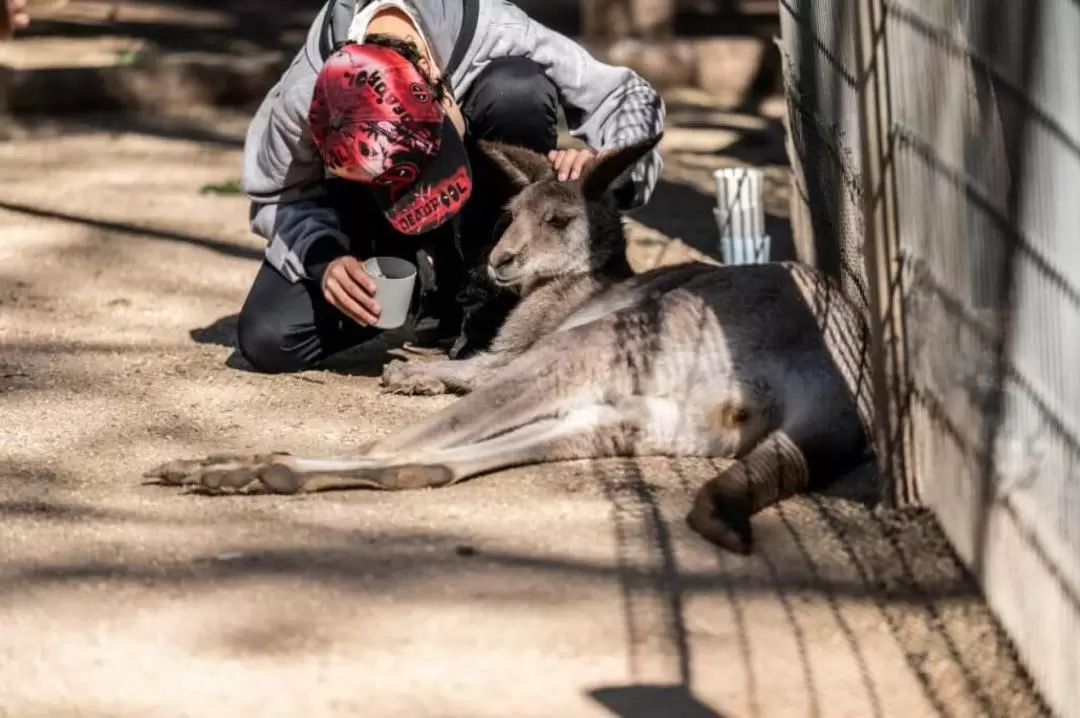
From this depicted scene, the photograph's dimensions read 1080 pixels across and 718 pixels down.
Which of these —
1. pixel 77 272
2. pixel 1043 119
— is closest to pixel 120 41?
pixel 77 272

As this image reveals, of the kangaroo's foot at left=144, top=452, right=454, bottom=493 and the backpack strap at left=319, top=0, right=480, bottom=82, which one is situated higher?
A: the backpack strap at left=319, top=0, right=480, bottom=82

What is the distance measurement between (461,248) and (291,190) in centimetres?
47

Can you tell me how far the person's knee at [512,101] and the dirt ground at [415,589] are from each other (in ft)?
2.52

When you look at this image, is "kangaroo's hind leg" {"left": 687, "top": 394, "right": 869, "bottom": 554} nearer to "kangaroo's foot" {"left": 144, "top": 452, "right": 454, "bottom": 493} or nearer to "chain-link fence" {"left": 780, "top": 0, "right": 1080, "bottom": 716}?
"chain-link fence" {"left": 780, "top": 0, "right": 1080, "bottom": 716}

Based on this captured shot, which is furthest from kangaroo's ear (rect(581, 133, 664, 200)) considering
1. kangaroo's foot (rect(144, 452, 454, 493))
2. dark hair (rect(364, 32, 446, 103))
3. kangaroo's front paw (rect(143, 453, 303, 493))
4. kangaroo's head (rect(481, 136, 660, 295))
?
kangaroo's front paw (rect(143, 453, 303, 493))

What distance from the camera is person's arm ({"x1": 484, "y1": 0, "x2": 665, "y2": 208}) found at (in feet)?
14.3

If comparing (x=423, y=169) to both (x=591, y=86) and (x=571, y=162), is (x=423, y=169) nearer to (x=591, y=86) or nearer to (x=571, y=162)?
(x=571, y=162)

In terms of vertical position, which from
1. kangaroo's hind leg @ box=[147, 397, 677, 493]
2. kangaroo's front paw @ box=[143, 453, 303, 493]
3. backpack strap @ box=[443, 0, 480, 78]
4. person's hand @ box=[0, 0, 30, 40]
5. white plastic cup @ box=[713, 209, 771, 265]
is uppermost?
person's hand @ box=[0, 0, 30, 40]

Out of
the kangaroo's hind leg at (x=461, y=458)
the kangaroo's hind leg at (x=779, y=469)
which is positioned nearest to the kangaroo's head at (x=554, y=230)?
the kangaroo's hind leg at (x=461, y=458)

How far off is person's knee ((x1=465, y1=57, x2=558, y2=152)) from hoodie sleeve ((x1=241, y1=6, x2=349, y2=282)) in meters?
0.42

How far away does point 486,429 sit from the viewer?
3.56 m

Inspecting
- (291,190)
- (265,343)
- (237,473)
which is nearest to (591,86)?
(291,190)

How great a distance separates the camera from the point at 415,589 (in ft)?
9.19

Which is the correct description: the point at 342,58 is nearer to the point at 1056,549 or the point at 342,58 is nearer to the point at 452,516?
the point at 452,516
